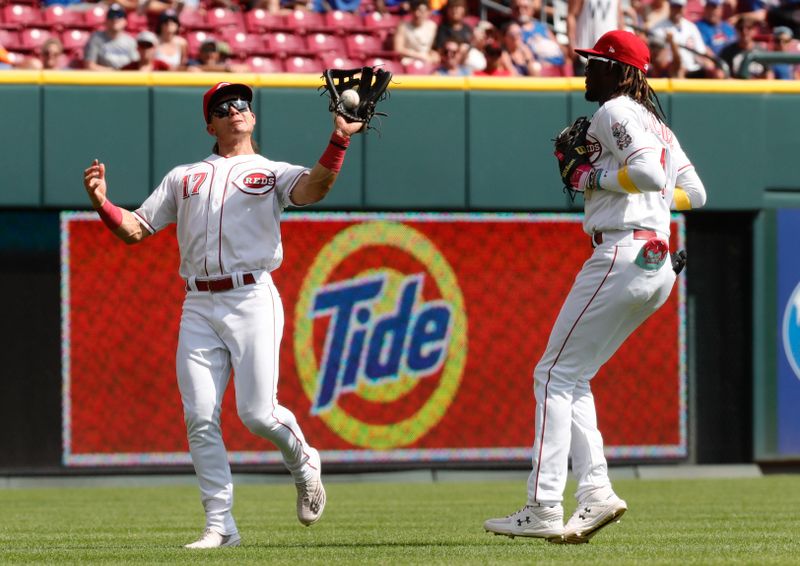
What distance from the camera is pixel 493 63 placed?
11.9 metres

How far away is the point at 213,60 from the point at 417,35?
188cm

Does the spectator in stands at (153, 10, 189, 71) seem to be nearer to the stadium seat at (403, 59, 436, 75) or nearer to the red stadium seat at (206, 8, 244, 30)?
the red stadium seat at (206, 8, 244, 30)

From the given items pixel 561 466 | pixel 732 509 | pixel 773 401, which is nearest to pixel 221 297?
pixel 561 466

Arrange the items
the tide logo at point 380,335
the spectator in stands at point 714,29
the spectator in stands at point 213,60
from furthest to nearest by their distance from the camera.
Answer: the spectator in stands at point 714,29, the spectator in stands at point 213,60, the tide logo at point 380,335

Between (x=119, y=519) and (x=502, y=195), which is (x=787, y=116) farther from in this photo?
(x=119, y=519)

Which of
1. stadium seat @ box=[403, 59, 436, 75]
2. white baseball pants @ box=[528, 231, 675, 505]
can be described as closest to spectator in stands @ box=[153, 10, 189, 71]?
stadium seat @ box=[403, 59, 436, 75]

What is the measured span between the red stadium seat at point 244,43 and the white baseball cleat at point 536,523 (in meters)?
7.90

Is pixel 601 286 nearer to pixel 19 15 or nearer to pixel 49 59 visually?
pixel 49 59

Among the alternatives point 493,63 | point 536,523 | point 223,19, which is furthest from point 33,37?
point 536,523

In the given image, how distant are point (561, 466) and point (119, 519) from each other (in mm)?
3187

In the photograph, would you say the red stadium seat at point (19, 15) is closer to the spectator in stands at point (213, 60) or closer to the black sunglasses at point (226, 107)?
the spectator in stands at point (213, 60)

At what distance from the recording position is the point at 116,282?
A: 1138cm

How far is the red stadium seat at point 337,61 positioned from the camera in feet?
40.4

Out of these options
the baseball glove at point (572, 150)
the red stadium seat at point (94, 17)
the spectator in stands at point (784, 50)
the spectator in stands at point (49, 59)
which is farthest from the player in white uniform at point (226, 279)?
the spectator in stands at point (784, 50)
